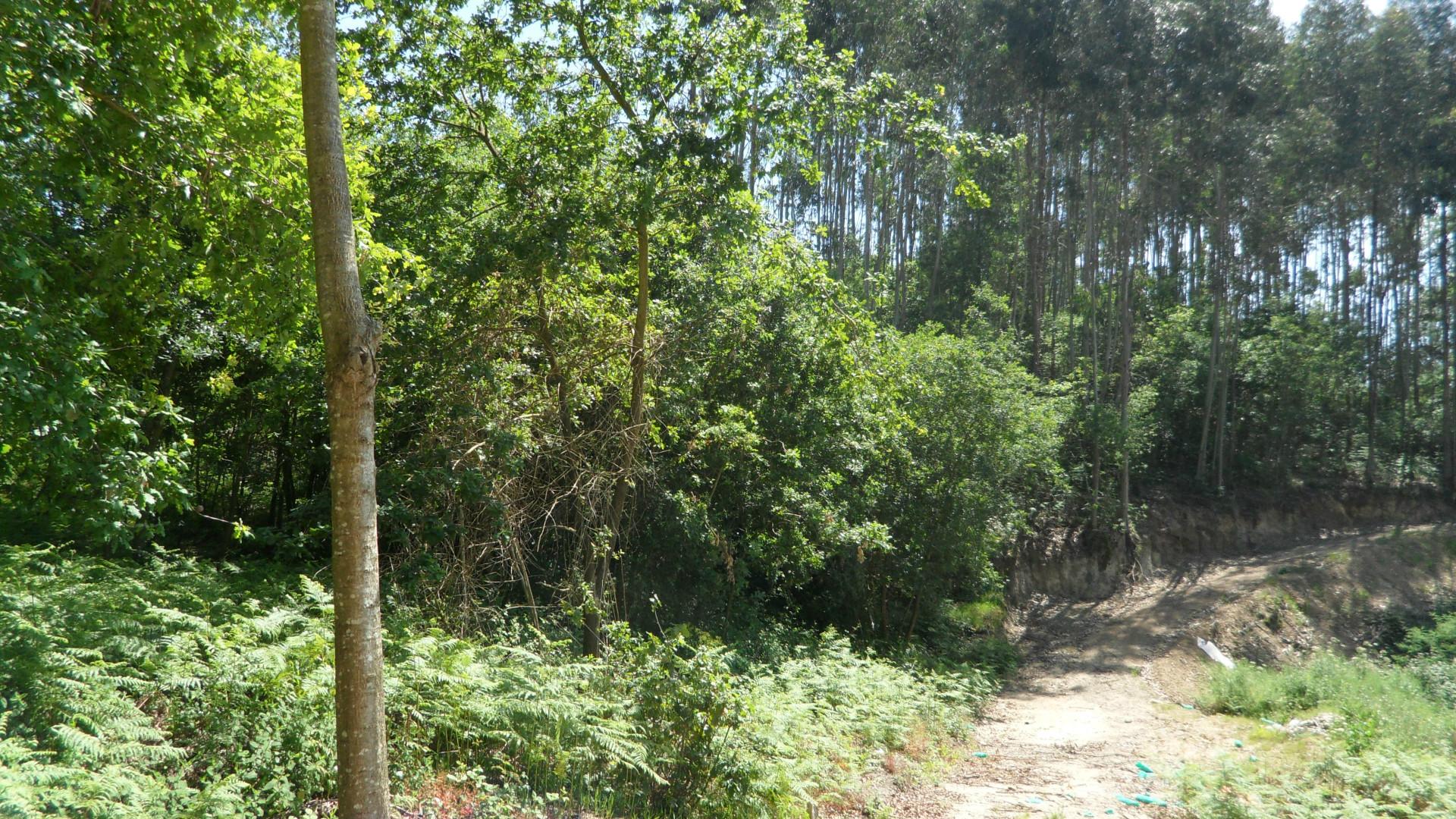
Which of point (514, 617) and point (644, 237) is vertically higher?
point (644, 237)

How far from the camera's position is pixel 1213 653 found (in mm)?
19719

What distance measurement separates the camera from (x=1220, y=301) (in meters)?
33.8

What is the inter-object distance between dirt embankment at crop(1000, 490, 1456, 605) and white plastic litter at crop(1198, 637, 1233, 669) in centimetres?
485

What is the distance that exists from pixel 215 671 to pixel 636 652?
312 cm

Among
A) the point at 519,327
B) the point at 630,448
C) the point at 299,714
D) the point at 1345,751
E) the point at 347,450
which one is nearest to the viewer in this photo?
the point at 347,450

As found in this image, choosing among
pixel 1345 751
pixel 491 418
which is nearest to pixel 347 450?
pixel 491 418

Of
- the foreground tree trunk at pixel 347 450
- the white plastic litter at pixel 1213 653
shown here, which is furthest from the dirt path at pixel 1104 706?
the foreground tree trunk at pixel 347 450

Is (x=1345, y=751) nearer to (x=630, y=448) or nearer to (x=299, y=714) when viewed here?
(x=630, y=448)

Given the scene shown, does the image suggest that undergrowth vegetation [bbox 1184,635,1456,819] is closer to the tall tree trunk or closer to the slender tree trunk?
the tall tree trunk

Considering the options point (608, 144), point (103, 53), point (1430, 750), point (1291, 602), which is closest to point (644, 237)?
point (608, 144)

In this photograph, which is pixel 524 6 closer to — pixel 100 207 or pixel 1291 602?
pixel 100 207

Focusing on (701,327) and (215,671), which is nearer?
(215,671)

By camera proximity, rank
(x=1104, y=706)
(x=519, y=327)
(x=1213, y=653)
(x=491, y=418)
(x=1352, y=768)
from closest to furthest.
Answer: (x=1352, y=768) < (x=491, y=418) < (x=519, y=327) < (x=1104, y=706) < (x=1213, y=653)

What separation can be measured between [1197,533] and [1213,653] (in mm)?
11727
